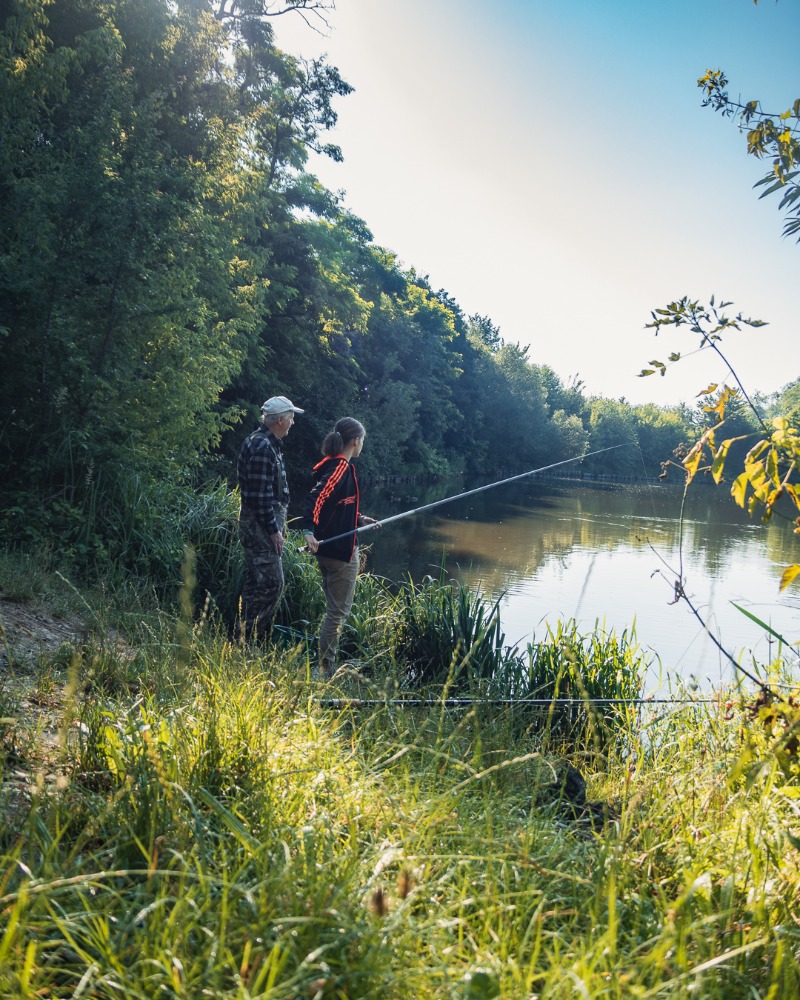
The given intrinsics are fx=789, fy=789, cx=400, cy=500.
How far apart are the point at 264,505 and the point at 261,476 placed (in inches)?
9.0

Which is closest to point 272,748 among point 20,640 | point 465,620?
point 20,640

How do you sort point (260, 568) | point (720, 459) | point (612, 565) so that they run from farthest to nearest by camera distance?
point (612, 565)
point (260, 568)
point (720, 459)

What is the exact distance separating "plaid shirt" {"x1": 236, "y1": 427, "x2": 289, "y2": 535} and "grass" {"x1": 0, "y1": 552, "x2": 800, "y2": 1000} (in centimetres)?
299

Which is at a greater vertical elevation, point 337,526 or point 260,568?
point 337,526

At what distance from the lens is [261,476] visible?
5980 millimetres

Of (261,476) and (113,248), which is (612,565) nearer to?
(113,248)

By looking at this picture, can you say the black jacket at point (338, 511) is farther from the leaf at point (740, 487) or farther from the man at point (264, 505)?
the leaf at point (740, 487)

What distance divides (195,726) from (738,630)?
13.0m

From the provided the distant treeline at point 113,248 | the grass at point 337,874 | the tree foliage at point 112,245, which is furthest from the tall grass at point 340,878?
the tree foliage at point 112,245

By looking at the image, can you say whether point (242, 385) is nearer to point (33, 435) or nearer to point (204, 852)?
point (33, 435)

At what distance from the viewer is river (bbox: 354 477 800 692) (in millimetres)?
11625

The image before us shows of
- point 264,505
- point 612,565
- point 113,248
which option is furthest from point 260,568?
point 612,565

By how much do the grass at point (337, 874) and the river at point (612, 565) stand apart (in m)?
3.05

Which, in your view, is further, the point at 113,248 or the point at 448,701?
the point at 113,248
